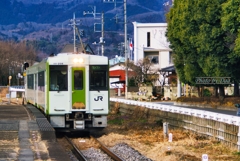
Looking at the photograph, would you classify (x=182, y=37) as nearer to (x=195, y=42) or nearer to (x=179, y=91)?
(x=195, y=42)

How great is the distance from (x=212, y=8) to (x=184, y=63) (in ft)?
24.0

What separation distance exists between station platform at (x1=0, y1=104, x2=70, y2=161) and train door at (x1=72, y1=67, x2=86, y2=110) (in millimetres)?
1262

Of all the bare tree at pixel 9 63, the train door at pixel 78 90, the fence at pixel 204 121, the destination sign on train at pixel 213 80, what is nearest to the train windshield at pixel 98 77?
the train door at pixel 78 90

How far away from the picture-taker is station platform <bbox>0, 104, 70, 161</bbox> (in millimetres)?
13789

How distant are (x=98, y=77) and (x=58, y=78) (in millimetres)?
1446

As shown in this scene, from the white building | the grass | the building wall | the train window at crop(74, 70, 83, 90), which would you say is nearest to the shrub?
the white building

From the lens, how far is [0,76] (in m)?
95.7

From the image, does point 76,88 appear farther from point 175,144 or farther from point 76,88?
point 175,144

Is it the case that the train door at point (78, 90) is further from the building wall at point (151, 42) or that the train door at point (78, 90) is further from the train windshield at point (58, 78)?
the building wall at point (151, 42)

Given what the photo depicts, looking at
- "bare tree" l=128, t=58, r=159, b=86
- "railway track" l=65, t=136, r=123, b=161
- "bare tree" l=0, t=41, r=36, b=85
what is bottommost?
"railway track" l=65, t=136, r=123, b=161

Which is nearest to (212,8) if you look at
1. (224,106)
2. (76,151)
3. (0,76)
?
(224,106)

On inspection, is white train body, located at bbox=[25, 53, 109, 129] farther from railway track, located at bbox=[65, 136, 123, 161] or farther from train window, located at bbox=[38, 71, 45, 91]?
railway track, located at bbox=[65, 136, 123, 161]

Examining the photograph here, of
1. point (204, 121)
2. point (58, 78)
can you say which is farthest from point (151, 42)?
point (204, 121)

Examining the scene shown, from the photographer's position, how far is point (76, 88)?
2089 centimetres
